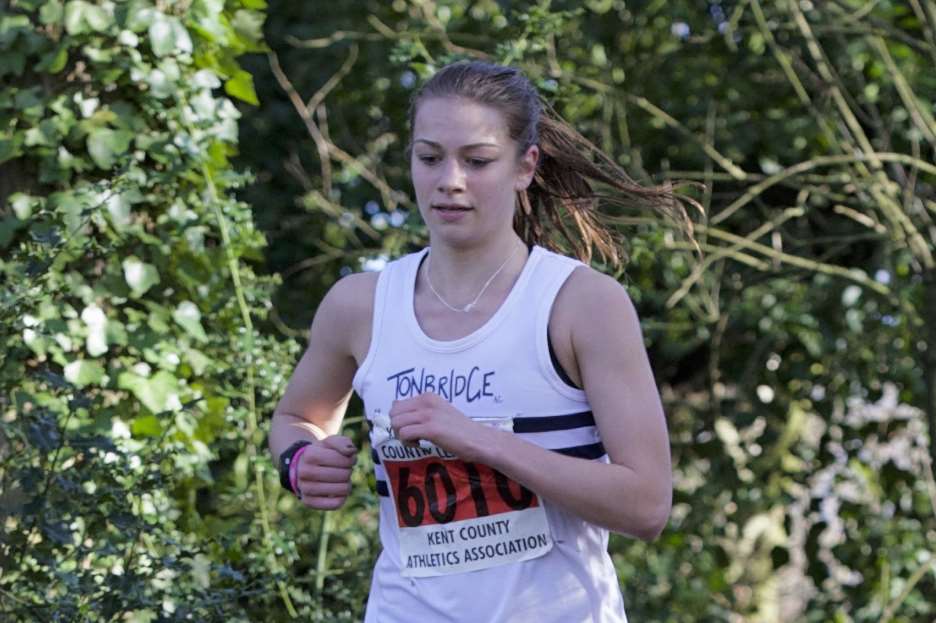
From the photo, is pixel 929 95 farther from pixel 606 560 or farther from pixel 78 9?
pixel 606 560

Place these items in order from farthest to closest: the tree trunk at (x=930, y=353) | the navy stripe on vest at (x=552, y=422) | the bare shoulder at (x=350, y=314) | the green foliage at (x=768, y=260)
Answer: the green foliage at (x=768, y=260), the tree trunk at (x=930, y=353), the bare shoulder at (x=350, y=314), the navy stripe on vest at (x=552, y=422)

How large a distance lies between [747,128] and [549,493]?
3.48 m

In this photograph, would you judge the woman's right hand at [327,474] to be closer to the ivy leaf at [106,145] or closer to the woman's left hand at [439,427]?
the woman's left hand at [439,427]

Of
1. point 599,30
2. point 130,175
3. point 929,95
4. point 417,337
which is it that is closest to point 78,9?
point 130,175

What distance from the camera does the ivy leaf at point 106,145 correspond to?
11.5 ft

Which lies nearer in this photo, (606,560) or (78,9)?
(606,560)

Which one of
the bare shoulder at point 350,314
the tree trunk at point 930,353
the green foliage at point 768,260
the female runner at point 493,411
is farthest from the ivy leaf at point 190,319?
the tree trunk at point 930,353

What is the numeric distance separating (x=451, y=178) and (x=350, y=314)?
0.35 metres

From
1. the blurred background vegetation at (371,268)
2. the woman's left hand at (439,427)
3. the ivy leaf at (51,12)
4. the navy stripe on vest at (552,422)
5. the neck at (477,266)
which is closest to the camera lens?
the woman's left hand at (439,427)

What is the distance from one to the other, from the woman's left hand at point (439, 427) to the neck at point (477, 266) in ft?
1.01

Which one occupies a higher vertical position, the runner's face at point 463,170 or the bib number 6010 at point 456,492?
the runner's face at point 463,170

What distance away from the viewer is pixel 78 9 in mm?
3502

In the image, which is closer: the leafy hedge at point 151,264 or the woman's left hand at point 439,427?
the woman's left hand at point 439,427

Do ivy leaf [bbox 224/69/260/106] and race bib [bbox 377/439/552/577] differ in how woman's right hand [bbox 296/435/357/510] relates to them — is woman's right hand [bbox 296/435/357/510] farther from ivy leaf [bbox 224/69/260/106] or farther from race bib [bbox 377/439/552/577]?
ivy leaf [bbox 224/69/260/106]
